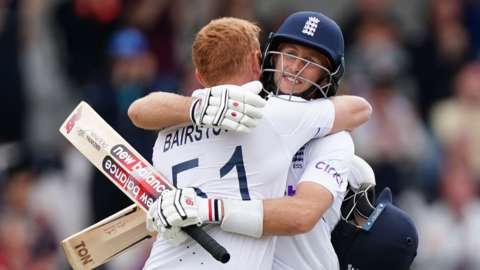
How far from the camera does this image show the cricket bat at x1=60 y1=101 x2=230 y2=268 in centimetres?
629

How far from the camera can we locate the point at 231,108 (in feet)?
19.5

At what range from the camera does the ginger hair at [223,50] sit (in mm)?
6152

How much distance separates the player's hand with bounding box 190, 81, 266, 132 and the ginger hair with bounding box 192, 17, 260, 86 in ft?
0.61

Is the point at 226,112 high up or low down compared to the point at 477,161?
up

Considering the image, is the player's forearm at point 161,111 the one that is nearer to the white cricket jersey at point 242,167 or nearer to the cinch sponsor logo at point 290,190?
the white cricket jersey at point 242,167

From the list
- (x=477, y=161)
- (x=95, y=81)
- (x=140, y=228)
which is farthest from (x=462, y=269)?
(x=140, y=228)

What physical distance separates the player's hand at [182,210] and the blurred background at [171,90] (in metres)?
4.66

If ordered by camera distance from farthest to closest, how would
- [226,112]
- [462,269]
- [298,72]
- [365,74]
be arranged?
[365,74], [462,269], [298,72], [226,112]

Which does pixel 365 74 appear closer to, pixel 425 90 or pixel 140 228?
pixel 425 90

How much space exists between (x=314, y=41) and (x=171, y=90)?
5.42 metres

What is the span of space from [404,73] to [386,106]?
0.75 meters

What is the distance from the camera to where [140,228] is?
6.61 m

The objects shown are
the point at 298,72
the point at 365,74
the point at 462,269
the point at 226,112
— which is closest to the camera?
the point at 226,112

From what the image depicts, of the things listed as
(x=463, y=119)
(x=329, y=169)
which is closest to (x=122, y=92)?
(x=463, y=119)
